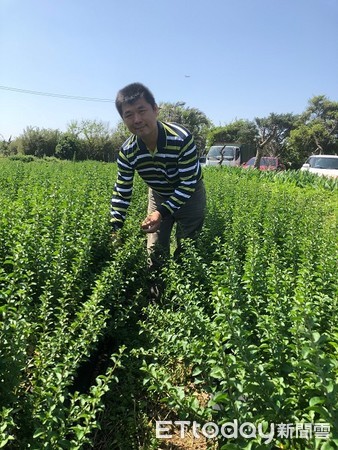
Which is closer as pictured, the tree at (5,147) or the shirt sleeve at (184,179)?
the shirt sleeve at (184,179)

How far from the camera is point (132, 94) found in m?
3.08

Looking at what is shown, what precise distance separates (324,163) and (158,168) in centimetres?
1308

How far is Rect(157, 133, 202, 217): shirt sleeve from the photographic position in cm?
331

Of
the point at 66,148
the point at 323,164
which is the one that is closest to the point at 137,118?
the point at 323,164

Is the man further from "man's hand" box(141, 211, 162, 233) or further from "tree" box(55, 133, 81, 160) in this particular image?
"tree" box(55, 133, 81, 160)

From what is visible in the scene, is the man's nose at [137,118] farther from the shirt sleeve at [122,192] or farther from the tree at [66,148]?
the tree at [66,148]

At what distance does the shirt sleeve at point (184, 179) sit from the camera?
331 centimetres

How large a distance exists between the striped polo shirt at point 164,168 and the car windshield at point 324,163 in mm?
12539

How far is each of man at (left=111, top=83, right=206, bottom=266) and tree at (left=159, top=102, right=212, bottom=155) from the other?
45972mm

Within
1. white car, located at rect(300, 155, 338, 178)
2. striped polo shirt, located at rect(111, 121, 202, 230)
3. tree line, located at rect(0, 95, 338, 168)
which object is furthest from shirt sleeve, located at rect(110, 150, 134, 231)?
tree line, located at rect(0, 95, 338, 168)

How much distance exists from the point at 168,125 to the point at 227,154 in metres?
18.0

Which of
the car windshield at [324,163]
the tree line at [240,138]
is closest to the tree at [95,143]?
the tree line at [240,138]

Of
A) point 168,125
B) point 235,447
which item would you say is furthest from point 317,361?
point 168,125

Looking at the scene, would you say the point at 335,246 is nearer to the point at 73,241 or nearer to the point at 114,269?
the point at 114,269
